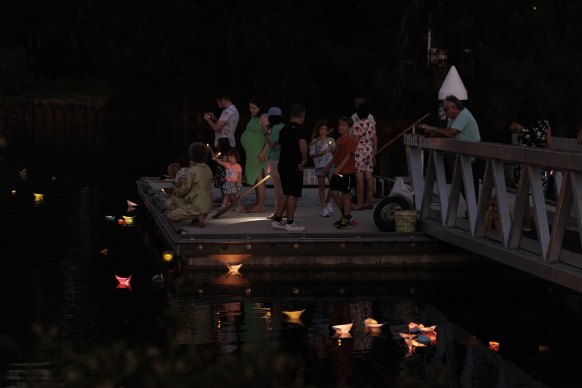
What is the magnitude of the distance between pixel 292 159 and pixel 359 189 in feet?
9.17

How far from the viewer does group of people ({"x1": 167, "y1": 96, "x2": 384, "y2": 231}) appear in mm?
18359

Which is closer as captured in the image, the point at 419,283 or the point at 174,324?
the point at 174,324

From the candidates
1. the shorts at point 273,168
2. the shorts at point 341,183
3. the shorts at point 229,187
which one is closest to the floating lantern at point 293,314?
the shorts at point 341,183

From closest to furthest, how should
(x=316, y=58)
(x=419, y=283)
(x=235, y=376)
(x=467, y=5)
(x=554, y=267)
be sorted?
1. (x=235, y=376)
2. (x=554, y=267)
3. (x=419, y=283)
4. (x=467, y=5)
5. (x=316, y=58)

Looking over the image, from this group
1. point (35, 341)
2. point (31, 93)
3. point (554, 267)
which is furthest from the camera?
point (31, 93)

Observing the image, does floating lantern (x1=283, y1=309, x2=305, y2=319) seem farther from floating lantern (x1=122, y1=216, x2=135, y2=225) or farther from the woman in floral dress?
floating lantern (x1=122, y1=216, x2=135, y2=225)

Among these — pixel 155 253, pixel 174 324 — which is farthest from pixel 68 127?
pixel 174 324

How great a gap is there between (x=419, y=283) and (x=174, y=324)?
3.89m

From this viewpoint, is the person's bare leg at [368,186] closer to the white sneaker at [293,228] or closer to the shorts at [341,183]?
the shorts at [341,183]

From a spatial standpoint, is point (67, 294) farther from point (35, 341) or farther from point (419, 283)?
point (419, 283)

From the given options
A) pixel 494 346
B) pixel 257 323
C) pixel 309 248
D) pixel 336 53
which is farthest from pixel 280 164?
pixel 336 53

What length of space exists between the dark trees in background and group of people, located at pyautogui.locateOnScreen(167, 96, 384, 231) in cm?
2637

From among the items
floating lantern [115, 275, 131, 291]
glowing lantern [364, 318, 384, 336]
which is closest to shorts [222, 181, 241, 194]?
floating lantern [115, 275, 131, 291]

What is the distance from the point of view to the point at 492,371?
12617mm
